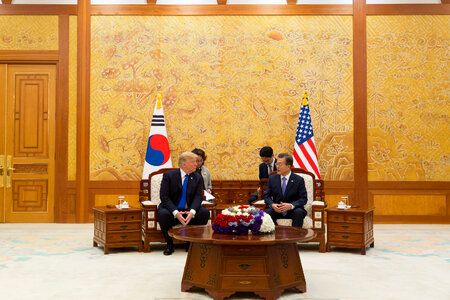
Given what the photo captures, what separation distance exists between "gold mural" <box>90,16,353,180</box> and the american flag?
0.37 metres

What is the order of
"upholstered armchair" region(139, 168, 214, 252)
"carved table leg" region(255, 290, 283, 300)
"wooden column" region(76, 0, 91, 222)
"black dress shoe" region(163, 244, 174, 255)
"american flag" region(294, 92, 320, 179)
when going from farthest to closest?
"wooden column" region(76, 0, 91, 222) → "american flag" region(294, 92, 320, 179) → "upholstered armchair" region(139, 168, 214, 252) → "black dress shoe" region(163, 244, 174, 255) → "carved table leg" region(255, 290, 283, 300)

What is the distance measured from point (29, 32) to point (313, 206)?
590 cm

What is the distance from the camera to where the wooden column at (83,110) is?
8664 millimetres

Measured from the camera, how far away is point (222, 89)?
877 centimetres

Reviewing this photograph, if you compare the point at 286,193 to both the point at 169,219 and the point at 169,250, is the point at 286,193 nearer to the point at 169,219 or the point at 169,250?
the point at 169,219

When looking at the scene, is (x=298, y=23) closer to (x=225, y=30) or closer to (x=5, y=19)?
(x=225, y=30)

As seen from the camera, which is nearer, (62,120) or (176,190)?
(176,190)

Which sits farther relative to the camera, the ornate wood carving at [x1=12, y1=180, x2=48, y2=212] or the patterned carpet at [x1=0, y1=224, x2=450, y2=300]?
the ornate wood carving at [x1=12, y1=180, x2=48, y2=212]

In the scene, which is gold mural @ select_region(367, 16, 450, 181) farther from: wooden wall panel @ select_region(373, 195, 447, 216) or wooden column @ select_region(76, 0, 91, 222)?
wooden column @ select_region(76, 0, 91, 222)

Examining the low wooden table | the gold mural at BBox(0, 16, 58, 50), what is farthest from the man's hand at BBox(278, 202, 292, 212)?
the gold mural at BBox(0, 16, 58, 50)

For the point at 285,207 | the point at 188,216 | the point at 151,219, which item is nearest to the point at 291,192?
the point at 285,207

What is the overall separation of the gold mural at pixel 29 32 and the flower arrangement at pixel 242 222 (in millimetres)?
5834

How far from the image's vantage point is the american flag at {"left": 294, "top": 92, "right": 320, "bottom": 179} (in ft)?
26.9

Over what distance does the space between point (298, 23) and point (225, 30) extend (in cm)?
130
